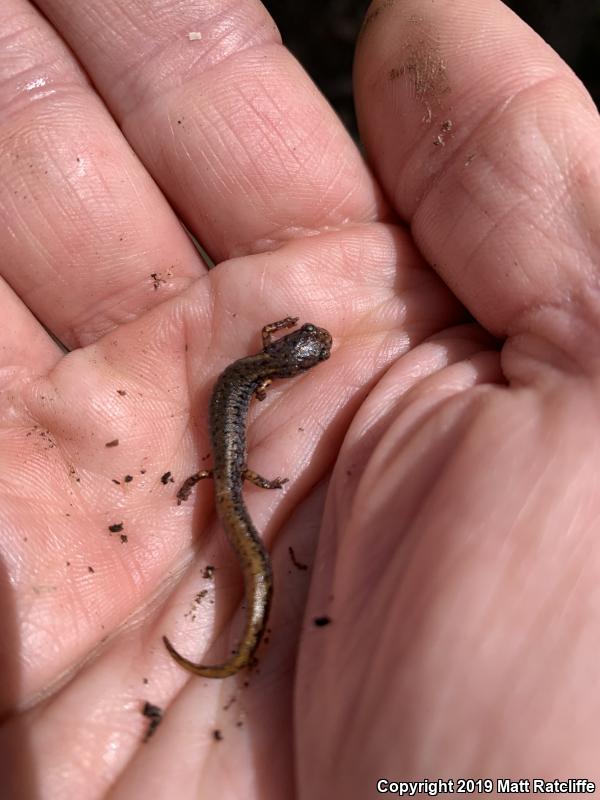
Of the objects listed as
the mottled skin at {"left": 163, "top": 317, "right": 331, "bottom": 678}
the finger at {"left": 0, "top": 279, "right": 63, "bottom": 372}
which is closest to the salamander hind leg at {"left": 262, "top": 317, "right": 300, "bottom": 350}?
the mottled skin at {"left": 163, "top": 317, "right": 331, "bottom": 678}

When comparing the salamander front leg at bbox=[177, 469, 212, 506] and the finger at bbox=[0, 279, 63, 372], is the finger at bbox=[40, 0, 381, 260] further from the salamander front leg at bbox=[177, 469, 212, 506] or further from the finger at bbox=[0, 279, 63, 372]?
the salamander front leg at bbox=[177, 469, 212, 506]

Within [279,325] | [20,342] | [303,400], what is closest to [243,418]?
[303,400]

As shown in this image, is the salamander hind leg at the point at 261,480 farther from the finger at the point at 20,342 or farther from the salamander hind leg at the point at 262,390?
the finger at the point at 20,342

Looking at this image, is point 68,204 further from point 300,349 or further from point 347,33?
point 347,33

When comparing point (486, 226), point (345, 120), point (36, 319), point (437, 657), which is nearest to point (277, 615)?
point (437, 657)

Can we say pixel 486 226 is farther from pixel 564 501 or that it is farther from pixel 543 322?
pixel 564 501

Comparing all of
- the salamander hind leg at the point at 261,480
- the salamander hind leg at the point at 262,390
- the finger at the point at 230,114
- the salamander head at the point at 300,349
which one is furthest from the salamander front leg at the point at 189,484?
the finger at the point at 230,114
